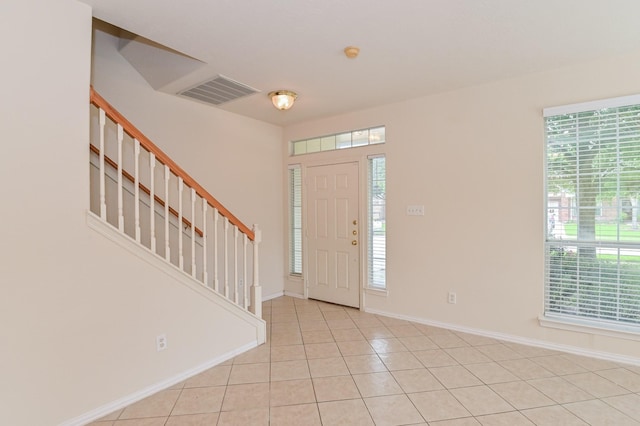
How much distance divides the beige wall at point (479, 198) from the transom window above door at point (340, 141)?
0.42ft

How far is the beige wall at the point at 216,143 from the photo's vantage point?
3125 mm

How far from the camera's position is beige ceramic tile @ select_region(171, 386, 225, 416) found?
206 centimetres

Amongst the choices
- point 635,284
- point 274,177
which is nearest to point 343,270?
point 274,177

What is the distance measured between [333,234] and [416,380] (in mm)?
2266

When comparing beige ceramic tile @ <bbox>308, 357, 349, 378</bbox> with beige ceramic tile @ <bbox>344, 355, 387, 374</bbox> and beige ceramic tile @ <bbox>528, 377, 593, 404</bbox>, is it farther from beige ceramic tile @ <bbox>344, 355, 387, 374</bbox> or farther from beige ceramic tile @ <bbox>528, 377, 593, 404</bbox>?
beige ceramic tile @ <bbox>528, 377, 593, 404</bbox>

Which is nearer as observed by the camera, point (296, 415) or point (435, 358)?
point (296, 415)

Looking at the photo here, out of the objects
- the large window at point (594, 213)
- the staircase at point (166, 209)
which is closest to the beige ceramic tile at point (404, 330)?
the large window at point (594, 213)

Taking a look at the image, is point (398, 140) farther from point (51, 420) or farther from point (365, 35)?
point (51, 420)

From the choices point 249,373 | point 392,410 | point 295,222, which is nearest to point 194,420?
point 249,373

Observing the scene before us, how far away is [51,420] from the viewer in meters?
1.79

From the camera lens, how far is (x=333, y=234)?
4.37 metres

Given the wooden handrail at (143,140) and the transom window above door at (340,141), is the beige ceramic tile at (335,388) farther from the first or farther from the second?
the transom window above door at (340,141)

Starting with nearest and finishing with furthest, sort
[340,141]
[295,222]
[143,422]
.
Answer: [143,422], [340,141], [295,222]

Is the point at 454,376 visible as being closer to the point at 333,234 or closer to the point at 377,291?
the point at 377,291
